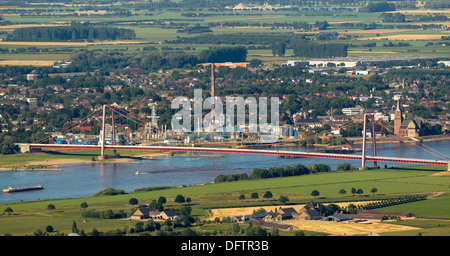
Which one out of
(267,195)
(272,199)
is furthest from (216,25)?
(272,199)

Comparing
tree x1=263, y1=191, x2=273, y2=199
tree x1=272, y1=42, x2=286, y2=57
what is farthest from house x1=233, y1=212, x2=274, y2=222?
tree x1=272, y1=42, x2=286, y2=57

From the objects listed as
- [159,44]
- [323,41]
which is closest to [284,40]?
[323,41]

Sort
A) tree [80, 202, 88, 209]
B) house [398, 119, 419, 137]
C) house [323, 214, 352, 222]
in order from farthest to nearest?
house [398, 119, 419, 137] → tree [80, 202, 88, 209] → house [323, 214, 352, 222]

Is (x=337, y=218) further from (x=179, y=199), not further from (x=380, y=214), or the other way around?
(x=179, y=199)

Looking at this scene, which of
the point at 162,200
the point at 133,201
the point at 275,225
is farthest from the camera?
the point at 162,200

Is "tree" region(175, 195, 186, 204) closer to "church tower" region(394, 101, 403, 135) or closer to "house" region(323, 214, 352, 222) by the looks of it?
"house" region(323, 214, 352, 222)

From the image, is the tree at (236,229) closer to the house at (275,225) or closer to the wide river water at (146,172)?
the house at (275,225)
